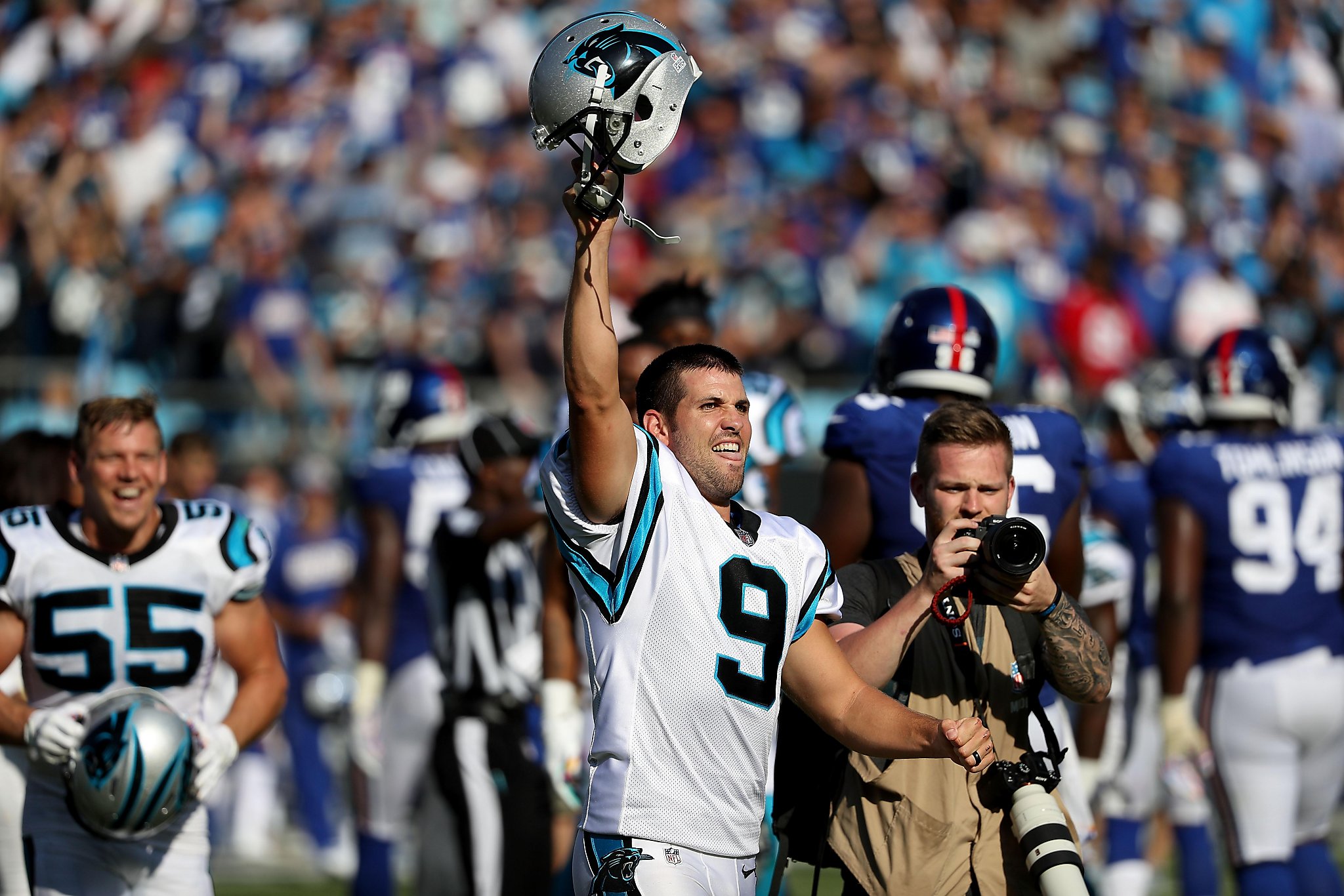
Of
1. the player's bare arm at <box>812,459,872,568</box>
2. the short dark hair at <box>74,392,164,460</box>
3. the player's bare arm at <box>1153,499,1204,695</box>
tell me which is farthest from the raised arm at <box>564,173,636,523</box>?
the player's bare arm at <box>1153,499,1204,695</box>

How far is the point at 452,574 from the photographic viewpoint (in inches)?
265

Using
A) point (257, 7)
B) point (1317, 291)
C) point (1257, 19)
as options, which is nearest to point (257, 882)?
point (1317, 291)

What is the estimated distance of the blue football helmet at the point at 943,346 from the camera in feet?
16.3

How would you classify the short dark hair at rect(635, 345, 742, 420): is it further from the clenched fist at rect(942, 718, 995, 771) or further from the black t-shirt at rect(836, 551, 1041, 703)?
the clenched fist at rect(942, 718, 995, 771)

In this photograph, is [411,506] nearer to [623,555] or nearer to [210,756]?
[210,756]

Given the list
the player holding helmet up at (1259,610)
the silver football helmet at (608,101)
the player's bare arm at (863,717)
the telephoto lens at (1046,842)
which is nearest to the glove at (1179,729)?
the player holding helmet up at (1259,610)

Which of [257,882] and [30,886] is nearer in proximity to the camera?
[30,886]

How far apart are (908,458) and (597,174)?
1.56 m

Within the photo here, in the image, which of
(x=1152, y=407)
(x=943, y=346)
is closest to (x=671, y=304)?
(x=943, y=346)

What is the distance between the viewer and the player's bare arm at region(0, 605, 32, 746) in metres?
4.73

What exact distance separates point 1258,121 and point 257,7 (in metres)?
9.79

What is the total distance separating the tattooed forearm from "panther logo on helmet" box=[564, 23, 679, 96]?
5.04ft

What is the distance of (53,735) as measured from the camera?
15.0 ft

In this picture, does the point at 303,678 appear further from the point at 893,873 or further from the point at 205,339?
the point at 893,873
